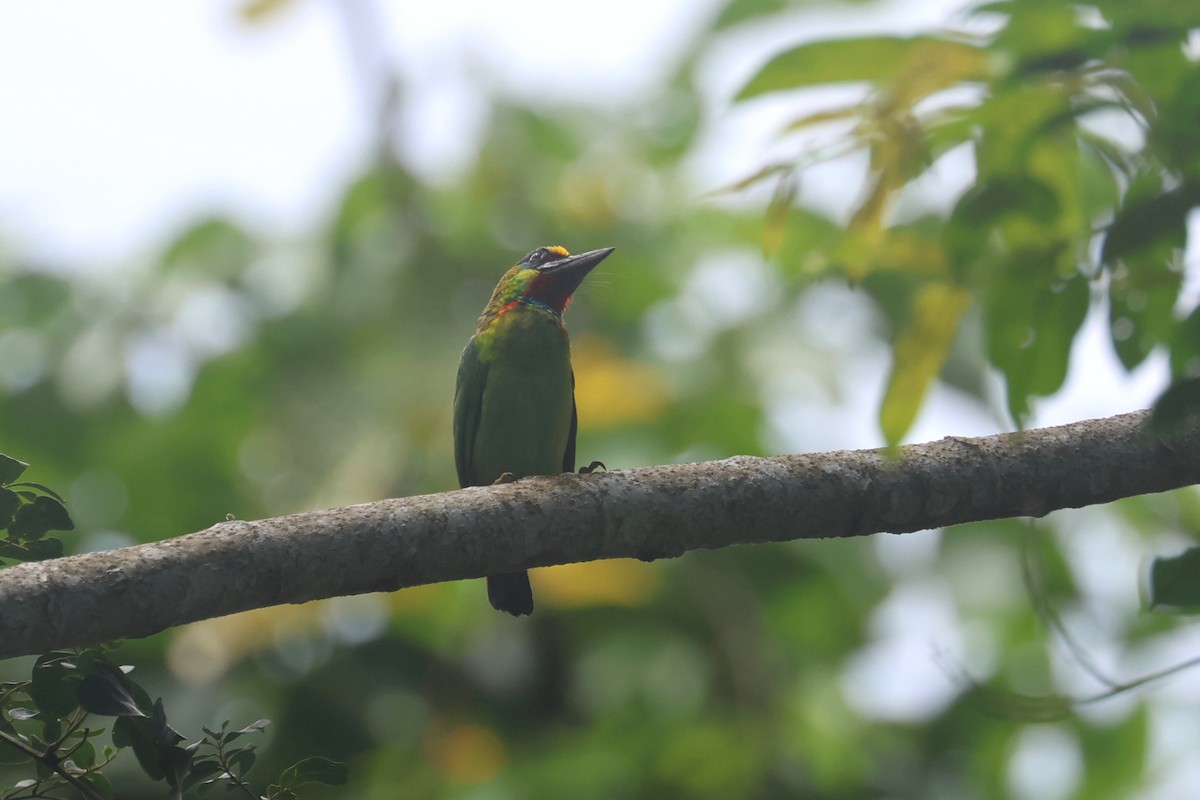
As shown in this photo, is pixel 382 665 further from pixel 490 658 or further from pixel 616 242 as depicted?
pixel 616 242

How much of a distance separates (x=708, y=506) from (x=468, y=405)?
228cm

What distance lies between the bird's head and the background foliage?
85cm

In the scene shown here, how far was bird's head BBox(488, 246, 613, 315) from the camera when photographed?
479 cm

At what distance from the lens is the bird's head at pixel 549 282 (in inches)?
188

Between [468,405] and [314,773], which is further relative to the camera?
[468,405]

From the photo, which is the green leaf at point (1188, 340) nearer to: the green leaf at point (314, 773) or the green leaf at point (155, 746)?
the green leaf at point (314, 773)

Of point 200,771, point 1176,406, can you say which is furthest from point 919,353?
point 200,771

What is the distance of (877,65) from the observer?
265 cm

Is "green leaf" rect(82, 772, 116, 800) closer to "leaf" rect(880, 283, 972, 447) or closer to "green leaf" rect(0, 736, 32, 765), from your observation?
"green leaf" rect(0, 736, 32, 765)

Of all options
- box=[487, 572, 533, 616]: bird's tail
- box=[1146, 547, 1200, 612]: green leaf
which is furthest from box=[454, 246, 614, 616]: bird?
box=[1146, 547, 1200, 612]: green leaf

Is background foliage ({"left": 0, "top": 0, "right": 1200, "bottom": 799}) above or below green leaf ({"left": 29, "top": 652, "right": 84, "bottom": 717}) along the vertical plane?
below

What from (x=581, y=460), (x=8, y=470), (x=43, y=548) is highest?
(x=8, y=470)

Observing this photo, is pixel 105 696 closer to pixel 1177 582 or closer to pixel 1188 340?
pixel 1177 582

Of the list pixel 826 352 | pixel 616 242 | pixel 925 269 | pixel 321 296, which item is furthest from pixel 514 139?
pixel 925 269
